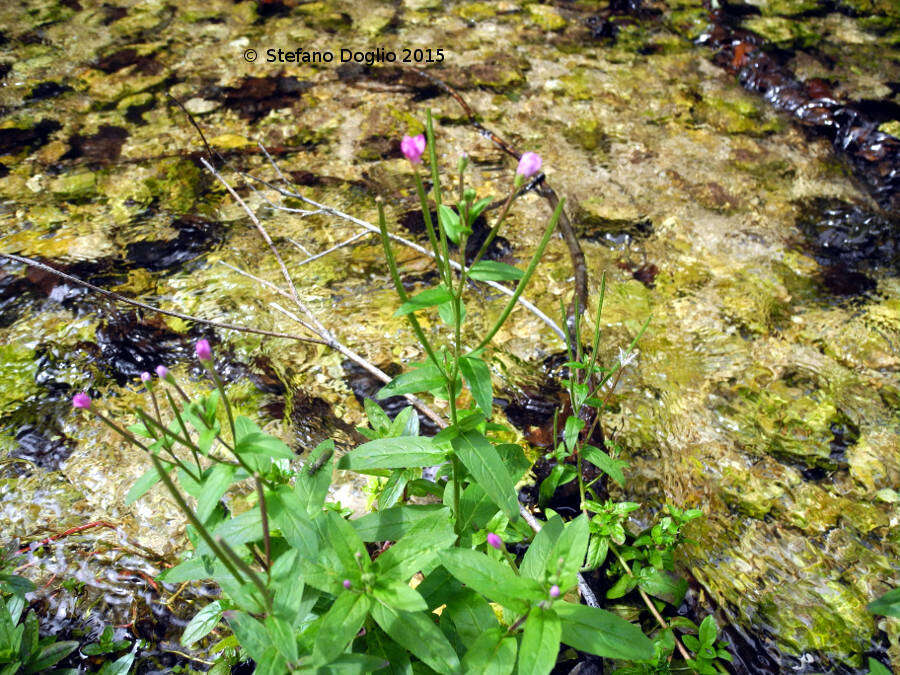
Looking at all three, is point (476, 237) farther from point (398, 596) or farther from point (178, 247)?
point (398, 596)

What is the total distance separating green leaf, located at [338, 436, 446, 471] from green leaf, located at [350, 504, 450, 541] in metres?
0.13

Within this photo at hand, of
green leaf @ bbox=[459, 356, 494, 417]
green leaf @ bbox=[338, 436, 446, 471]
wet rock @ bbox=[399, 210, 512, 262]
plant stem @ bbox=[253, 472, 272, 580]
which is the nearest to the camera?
plant stem @ bbox=[253, 472, 272, 580]

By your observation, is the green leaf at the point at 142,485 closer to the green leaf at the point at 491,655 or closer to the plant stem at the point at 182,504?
the plant stem at the point at 182,504

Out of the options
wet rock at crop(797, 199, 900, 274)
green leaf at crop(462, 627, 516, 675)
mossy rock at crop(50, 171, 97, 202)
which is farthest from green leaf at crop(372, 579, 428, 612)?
mossy rock at crop(50, 171, 97, 202)

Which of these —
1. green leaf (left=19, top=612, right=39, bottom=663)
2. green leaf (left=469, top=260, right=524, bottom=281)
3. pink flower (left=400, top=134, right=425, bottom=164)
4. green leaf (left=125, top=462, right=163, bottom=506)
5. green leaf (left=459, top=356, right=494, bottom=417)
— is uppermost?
pink flower (left=400, top=134, right=425, bottom=164)

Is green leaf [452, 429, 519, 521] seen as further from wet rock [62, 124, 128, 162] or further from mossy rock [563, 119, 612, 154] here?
wet rock [62, 124, 128, 162]

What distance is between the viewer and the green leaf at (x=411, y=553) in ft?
4.07

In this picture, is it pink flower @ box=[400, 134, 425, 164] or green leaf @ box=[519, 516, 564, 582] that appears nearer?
pink flower @ box=[400, 134, 425, 164]

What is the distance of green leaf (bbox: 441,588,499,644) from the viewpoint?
1.32 metres

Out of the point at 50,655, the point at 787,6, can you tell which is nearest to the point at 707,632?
the point at 50,655

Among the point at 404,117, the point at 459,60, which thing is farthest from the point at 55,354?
the point at 459,60

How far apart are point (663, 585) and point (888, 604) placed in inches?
24.5

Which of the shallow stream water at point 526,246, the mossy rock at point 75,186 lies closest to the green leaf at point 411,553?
the shallow stream water at point 526,246

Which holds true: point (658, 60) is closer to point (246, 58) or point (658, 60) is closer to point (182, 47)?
point (246, 58)
